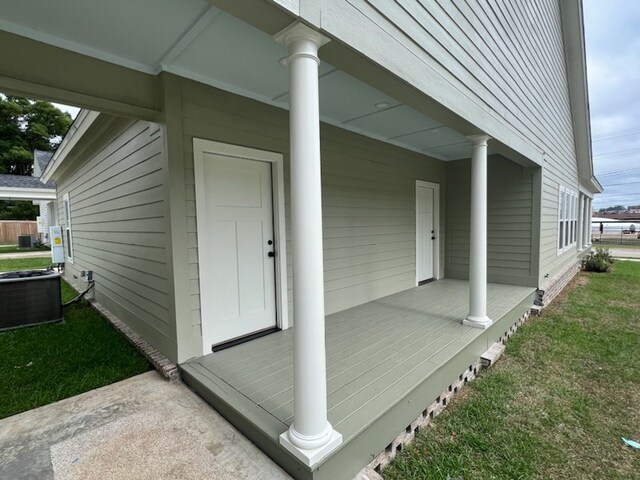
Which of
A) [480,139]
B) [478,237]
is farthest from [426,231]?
[480,139]

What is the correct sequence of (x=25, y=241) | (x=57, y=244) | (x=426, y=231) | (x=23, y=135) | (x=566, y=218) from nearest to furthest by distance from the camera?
(x=426, y=231), (x=57, y=244), (x=566, y=218), (x=25, y=241), (x=23, y=135)

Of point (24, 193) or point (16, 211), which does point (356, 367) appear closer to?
point (24, 193)

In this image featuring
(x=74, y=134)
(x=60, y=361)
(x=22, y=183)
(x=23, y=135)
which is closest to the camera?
(x=60, y=361)

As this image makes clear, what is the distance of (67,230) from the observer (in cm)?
706

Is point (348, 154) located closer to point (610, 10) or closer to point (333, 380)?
point (333, 380)

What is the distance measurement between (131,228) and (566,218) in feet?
30.9

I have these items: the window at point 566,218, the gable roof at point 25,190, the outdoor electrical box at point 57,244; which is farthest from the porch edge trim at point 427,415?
the gable roof at point 25,190

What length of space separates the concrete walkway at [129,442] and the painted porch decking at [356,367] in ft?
0.41

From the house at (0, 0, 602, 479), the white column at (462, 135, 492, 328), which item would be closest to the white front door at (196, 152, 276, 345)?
the house at (0, 0, 602, 479)

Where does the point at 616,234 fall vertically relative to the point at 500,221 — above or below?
below

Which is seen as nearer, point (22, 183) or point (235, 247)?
point (235, 247)

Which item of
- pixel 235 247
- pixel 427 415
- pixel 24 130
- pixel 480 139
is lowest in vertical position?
pixel 427 415

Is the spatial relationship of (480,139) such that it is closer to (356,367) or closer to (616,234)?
(356,367)

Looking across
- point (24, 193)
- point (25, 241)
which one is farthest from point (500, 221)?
point (25, 241)
